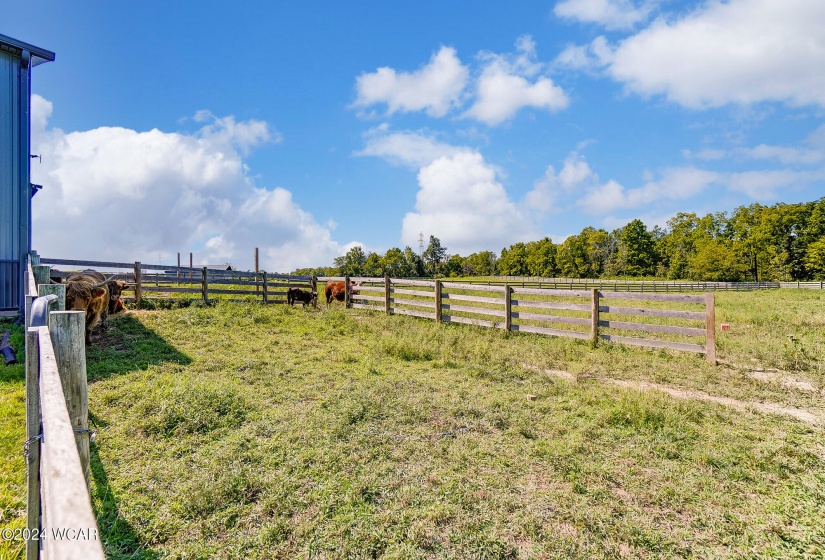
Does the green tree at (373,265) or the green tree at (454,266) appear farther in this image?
the green tree at (454,266)

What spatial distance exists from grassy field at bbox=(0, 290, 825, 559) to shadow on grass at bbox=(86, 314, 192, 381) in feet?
0.23

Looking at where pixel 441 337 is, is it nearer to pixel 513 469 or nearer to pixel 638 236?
pixel 513 469

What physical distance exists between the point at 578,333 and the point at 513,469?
5966mm

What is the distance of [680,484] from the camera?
119 inches

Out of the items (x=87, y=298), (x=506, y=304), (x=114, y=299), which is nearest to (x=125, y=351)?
(x=87, y=298)

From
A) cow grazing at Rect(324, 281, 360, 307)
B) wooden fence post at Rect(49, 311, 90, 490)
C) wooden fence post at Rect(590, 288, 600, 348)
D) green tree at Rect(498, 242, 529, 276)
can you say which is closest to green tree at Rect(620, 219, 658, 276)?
green tree at Rect(498, 242, 529, 276)

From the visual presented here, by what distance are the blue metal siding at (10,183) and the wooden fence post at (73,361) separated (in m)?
9.75

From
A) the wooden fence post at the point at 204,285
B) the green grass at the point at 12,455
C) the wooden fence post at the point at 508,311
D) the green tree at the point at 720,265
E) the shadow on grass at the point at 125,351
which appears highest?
the green tree at the point at 720,265

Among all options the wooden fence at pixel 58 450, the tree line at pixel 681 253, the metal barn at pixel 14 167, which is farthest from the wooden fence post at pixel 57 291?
the tree line at pixel 681 253

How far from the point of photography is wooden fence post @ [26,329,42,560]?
1713 mm

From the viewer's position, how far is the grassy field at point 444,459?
243cm

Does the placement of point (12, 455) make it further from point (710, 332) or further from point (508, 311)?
point (710, 332)

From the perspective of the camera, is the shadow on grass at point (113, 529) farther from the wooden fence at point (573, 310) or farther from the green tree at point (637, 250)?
the green tree at point (637, 250)

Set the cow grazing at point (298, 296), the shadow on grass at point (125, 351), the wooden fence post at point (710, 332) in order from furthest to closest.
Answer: the cow grazing at point (298, 296), the wooden fence post at point (710, 332), the shadow on grass at point (125, 351)
